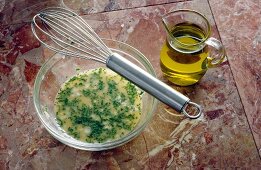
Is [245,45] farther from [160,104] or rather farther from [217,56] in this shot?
[160,104]

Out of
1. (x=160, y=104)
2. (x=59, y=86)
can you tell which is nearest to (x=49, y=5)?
(x=59, y=86)

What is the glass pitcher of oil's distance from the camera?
0.90m

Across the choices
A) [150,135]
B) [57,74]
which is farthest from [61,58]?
[150,135]

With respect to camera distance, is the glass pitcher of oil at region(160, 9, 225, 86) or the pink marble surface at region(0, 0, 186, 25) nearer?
the glass pitcher of oil at region(160, 9, 225, 86)

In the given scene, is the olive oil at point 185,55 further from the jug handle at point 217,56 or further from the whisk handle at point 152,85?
the whisk handle at point 152,85

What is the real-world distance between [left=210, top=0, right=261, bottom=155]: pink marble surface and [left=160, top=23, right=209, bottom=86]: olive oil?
0.11 meters

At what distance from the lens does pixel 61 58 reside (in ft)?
3.24

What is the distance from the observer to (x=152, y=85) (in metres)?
0.81

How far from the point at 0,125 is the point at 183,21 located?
0.44 metres

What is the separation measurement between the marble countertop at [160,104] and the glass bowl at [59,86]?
0.04 metres

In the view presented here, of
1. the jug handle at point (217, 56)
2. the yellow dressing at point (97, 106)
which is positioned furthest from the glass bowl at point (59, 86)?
the jug handle at point (217, 56)

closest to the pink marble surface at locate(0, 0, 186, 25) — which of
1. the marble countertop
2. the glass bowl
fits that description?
the marble countertop

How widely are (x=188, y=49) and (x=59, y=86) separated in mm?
286

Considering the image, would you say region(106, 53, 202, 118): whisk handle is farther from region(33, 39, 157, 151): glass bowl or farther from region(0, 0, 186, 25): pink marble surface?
region(0, 0, 186, 25): pink marble surface
